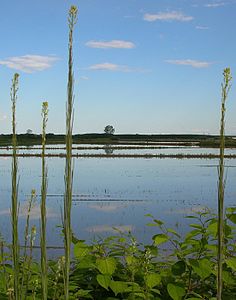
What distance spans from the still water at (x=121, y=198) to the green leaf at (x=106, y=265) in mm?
5302

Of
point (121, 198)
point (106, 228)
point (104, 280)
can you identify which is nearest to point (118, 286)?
point (104, 280)

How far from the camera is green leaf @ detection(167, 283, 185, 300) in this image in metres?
2.31

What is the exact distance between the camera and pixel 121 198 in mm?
18312

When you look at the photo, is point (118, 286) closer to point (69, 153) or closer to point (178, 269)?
point (178, 269)

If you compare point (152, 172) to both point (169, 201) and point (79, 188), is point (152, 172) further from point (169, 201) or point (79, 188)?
point (169, 201)

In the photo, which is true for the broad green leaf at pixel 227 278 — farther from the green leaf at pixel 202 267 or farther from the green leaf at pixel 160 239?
the green leaf at pixel 160 239

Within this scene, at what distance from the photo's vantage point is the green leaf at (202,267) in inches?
92.8

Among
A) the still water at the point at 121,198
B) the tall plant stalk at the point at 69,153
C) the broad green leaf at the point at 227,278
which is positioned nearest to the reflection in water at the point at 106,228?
the still water at the point at 121,198

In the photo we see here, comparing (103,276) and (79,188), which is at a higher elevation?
(103,276)

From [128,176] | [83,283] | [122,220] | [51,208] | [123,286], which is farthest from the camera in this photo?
[128,176]

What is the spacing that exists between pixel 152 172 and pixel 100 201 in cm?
1174

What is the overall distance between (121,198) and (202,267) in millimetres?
15984

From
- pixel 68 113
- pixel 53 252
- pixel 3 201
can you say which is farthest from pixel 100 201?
pixel 68 113

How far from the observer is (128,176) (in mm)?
26484
